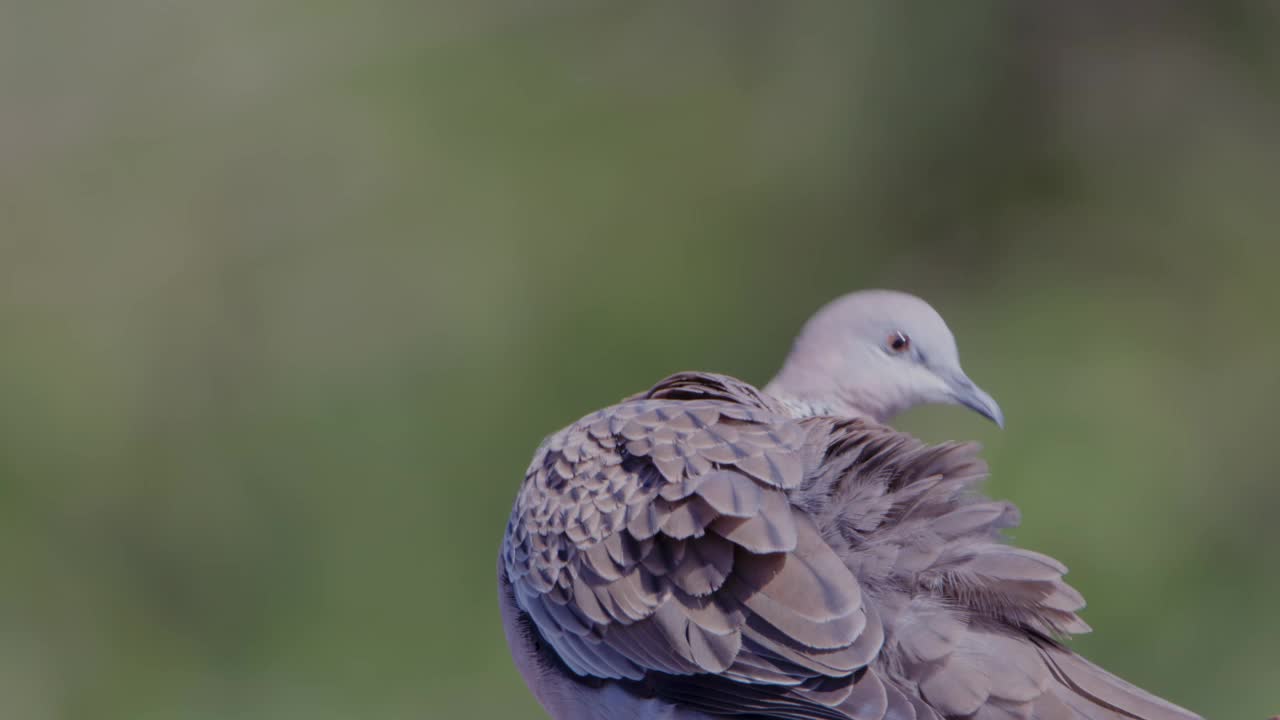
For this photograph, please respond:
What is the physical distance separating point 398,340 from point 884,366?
3.91 meters

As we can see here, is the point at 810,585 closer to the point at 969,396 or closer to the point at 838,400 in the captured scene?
the point at 838,400

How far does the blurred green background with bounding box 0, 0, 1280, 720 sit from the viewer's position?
6086mm

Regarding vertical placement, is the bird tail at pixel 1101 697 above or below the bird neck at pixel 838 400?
below

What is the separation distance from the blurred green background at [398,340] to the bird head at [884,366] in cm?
368

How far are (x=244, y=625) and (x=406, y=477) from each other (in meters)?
1.15

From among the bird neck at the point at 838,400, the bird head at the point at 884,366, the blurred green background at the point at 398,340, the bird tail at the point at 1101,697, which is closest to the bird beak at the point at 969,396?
the bird head at the point at 884,366

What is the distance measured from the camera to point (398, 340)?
241 inches

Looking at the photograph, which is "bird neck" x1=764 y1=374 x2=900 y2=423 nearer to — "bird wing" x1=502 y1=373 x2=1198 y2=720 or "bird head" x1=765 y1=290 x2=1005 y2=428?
"bird head" x1=765 y1=290 x2=1005 y2=428

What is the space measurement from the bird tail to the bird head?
923 mm

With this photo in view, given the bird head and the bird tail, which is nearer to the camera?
the bird tail

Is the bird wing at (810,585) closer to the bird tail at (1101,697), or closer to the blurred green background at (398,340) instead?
the bird tail at (1101,697)

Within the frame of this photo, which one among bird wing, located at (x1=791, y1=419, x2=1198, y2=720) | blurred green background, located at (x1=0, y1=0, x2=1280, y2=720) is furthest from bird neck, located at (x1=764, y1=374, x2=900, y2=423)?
blurred green background, located at (x1=0, y1=0, x2=1280, y2=720)

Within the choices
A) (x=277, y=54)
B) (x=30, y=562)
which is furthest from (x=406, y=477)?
(x=277, y=54)

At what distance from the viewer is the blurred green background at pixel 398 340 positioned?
6086 mm
